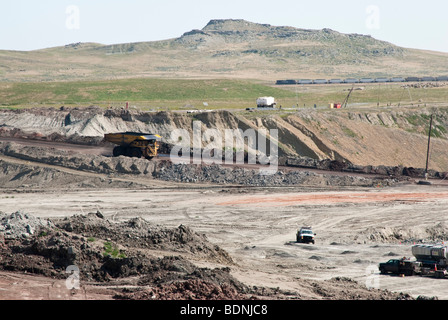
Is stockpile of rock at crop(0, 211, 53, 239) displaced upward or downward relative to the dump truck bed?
downward

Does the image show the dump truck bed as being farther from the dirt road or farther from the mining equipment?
the mining equipment

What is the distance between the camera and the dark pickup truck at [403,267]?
1152 inches

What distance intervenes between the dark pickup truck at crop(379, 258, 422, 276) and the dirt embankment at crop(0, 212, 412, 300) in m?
2.92

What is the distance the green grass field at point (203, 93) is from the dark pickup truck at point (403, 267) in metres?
85.3

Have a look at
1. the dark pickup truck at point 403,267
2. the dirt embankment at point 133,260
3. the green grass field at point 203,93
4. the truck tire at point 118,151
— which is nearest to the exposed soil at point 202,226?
the dirt embankment at point 133,260

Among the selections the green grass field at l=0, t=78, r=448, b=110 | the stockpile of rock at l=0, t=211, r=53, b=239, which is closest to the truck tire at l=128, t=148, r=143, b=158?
the stockpile of rock at l=0, t=211, r=53, b=239

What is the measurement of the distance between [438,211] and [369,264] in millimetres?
16762

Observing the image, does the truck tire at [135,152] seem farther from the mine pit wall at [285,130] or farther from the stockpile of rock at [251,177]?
the mine pit wall at [285,130]

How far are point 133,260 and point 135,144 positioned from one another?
34.2 meters

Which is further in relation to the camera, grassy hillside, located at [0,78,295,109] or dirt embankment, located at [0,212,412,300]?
grassy hillside, located at [0,78,295,109]

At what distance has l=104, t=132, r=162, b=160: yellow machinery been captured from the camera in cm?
5894

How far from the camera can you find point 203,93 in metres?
136

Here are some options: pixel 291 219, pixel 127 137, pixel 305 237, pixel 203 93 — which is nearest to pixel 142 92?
pixel 203 93

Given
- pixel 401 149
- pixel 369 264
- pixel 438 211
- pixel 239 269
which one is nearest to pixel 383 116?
pixel 401 149
